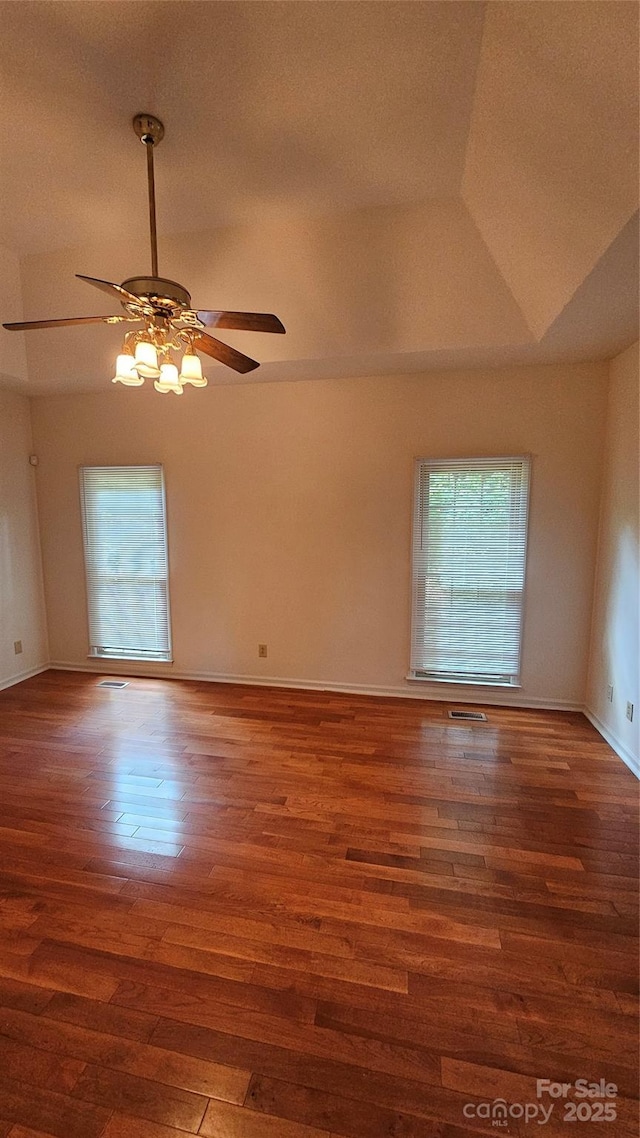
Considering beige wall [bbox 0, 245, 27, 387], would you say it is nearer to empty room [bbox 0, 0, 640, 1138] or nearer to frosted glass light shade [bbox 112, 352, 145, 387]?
empty room [bbox 0, 0, 640, 1138]

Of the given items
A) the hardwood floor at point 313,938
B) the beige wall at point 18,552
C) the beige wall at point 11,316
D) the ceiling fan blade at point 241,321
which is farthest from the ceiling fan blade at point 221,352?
the beige wall at point 18,552

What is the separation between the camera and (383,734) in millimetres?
3215

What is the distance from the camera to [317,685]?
4.04m

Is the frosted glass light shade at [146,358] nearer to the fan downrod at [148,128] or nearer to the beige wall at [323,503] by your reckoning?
the fan downrod at [148,128]

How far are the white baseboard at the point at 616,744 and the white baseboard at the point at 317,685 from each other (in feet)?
0.65

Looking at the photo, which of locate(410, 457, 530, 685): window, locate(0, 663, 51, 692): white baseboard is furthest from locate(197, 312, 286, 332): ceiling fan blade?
locate(0, 663, 51, 692): white baseboard

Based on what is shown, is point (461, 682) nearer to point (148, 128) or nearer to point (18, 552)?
point (148, 128)

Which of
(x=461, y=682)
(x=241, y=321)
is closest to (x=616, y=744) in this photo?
(x=461, y=682)

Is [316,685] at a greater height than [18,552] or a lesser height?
lesser

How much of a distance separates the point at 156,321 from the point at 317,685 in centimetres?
302

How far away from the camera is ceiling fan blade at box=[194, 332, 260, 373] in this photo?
2.16m

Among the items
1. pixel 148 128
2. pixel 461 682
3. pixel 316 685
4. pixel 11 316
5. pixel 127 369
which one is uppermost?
pixel 148 128

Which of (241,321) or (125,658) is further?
(125,658)

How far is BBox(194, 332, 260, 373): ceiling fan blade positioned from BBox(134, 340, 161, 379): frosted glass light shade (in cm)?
24
